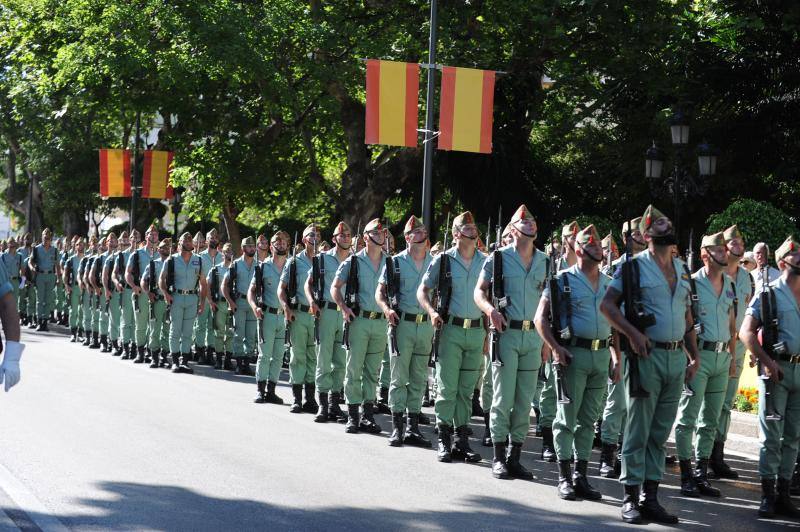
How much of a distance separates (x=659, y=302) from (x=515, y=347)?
→ 1.78m

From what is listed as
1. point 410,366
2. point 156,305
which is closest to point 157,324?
point 156,305

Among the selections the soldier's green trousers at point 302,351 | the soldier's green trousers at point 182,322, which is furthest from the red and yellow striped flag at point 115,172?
the soldier's green trousers at point 302,351

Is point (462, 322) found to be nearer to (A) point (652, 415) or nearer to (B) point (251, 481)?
(B) point (251, 481)

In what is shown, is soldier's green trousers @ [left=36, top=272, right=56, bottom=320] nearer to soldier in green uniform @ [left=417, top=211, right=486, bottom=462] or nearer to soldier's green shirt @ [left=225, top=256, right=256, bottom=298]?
soldier's green shirt @ [left=225, top=256, right=256, bottom=298]

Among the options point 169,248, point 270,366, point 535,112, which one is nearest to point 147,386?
point 270,366

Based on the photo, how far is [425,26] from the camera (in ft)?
87.1

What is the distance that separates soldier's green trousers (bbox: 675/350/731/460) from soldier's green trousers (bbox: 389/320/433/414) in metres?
2.71

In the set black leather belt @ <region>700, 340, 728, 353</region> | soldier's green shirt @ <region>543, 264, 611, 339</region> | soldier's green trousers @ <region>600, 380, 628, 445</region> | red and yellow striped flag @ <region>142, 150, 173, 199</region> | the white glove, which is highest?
red and yellow striped flag @ <region>142, 150, 173, 199</region>

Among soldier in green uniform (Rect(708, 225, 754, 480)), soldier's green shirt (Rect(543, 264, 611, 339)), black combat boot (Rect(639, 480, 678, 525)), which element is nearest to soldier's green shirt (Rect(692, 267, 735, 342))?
soldier in green uniform (Rect(708, 225, 754, 480))

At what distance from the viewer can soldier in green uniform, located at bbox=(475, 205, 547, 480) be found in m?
9.42

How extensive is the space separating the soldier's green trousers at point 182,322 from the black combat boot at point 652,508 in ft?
36.2

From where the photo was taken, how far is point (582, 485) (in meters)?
8.77

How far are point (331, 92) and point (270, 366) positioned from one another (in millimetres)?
15876

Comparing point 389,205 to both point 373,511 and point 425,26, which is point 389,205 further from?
point 373,511
